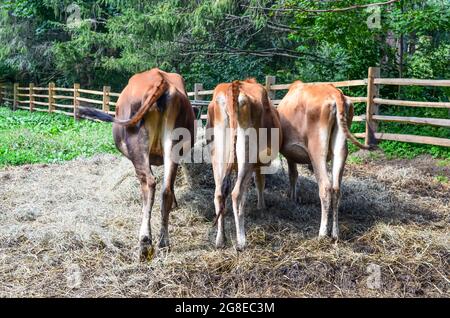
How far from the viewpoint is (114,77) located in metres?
23.8

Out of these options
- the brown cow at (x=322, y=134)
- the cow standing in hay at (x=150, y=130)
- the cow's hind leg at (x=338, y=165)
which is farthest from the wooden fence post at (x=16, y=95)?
the cow's hind leg at (x=338, y=165)

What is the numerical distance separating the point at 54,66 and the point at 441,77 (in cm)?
1856

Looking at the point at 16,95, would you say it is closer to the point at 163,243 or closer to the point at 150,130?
the point at 150,130

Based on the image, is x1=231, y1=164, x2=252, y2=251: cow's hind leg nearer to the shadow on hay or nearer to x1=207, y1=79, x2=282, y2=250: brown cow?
x1=207, y1=79, x2=282, y2=250: brown cow

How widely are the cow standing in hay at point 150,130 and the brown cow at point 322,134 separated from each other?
131cm

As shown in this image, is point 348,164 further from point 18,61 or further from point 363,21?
point 18,61

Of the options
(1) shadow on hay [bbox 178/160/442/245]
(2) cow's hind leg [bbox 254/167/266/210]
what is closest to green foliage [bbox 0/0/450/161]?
(2) cow's hind leg [bbox 254/167/266/210]

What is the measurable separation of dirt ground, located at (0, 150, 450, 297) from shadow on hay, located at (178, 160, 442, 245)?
2 centimetres

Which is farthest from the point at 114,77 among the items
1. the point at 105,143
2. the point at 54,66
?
the point at 105,143

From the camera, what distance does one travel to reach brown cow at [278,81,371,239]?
5.20 metres

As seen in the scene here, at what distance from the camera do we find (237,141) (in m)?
4.96

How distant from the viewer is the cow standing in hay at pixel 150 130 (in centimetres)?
479

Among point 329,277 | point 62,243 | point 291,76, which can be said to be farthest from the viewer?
point 291,76

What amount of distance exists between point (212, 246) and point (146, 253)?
0.75m
